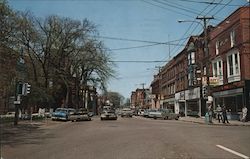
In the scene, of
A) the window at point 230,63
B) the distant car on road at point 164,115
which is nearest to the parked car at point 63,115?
the distant car on road at point 164,115

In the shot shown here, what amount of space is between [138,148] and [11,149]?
4.69 m

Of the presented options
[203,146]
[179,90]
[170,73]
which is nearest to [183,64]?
[179,90]

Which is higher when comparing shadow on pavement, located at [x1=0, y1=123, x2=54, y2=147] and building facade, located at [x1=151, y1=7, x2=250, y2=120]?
building facade, located at [x1=151, y1=7, x2=250, y2=120]

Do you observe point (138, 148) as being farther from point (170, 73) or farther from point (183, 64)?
point (170, 73)

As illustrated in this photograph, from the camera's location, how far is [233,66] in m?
39.2

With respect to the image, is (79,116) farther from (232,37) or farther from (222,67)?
(232,37)

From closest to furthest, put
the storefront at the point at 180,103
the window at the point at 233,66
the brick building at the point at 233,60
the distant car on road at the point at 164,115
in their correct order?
1. the brick building at the point at 233,60
2. the window at the point at 233,66
3. the distant car on road at the point at 164,115
4. the storefront at the point at 180,103

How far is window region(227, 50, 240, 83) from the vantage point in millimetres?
38031

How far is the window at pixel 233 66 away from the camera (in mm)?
38031

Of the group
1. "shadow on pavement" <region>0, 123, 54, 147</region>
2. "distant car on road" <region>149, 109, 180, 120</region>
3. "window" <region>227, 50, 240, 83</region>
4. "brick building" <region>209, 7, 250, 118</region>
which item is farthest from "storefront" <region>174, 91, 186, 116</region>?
"shadow on pavement" <region>0, 123, 54, 147</region>

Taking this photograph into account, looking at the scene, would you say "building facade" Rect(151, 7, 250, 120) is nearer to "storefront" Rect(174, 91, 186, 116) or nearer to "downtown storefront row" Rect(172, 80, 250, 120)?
"downtown storefront row" Rect(172, 80, 250, 120)

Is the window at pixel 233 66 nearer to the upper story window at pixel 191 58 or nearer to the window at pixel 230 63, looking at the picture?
the window at pixel 230 63

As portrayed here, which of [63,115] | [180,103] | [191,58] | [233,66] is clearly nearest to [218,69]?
[233,66]

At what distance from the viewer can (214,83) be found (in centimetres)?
3734
